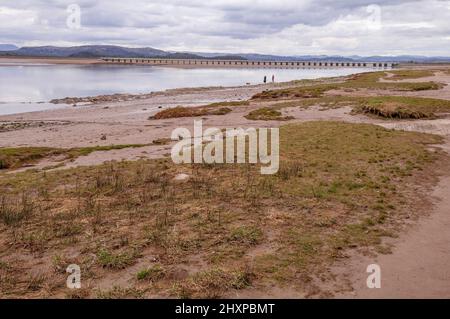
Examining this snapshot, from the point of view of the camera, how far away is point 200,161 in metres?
19.4

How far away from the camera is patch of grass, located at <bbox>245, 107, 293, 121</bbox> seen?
35594 millimetres

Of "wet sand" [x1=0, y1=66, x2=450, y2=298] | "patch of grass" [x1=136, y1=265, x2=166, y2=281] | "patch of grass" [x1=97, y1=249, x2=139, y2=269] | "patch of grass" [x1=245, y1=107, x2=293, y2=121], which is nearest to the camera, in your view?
"wet sand" [x1=0, y1=66, x2=450, y2=298]

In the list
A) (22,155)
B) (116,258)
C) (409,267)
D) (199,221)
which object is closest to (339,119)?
(22,155)

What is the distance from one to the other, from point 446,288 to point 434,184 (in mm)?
8477

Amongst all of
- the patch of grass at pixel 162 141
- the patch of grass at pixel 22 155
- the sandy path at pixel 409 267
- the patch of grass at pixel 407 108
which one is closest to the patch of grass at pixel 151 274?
the sandy path at pixel 409 267

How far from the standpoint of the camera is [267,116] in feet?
120

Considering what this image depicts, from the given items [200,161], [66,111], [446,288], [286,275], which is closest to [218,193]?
[200,161]

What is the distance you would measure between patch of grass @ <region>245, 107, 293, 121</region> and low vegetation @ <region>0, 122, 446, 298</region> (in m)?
15.4

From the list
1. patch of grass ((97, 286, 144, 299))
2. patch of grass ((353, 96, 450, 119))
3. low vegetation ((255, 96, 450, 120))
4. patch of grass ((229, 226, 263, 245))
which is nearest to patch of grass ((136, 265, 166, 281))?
patch of grass ((97, 286, 144, 299))

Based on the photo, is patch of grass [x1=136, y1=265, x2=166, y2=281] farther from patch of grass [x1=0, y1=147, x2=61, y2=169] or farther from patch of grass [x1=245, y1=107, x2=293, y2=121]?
patch of grass [x1=245, y1=107, x2=293, y2=121]

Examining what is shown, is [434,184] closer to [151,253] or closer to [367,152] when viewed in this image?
[367,152]

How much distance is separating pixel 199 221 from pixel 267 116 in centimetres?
2520

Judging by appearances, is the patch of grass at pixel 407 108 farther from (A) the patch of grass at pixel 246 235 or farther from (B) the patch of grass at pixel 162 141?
(A) the patch of grass at pixel 246 235

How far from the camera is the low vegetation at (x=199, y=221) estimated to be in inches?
361
